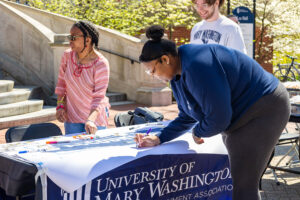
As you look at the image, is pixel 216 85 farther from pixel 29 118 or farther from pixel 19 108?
pixel 19 108

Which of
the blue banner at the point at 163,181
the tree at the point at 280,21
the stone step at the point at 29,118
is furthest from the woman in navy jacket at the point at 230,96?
the tree at the point at 280,21

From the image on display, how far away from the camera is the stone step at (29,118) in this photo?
8.09 meters

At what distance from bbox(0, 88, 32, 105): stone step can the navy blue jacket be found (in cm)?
678

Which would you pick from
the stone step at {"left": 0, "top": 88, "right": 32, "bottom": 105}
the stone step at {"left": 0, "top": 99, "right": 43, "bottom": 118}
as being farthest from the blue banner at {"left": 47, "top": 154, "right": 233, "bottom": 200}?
the stone step at {"left": 0, "top": 88, "right": 32, "bottom": 105}

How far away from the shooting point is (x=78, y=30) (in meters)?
3.74

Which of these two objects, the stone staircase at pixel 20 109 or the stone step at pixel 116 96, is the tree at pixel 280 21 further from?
the stone staircase at pixel 20 109

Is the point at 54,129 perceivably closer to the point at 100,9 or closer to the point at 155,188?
the point at 155,188

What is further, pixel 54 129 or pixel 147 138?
pixel 54 129

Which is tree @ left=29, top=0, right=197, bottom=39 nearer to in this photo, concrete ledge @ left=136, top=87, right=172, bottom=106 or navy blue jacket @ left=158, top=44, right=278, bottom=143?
concrete ledge @ left=136, top=87, right=172, bottom=106

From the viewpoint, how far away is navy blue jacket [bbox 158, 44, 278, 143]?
98.4 inches

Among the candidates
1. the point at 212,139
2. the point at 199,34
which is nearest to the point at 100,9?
the point at 199,34

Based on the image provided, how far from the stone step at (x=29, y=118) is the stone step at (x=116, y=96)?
2396 mm

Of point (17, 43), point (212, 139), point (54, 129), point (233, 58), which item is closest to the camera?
point (233, 58)

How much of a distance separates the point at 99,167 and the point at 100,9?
41.7 ft
